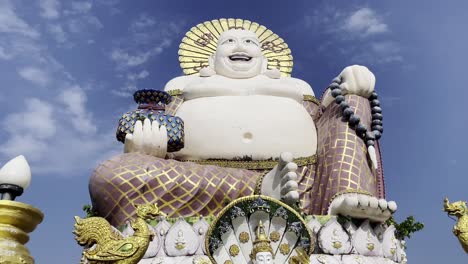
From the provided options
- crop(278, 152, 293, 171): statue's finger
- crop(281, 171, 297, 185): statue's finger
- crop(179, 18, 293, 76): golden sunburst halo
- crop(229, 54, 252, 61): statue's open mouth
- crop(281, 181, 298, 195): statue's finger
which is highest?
crop(179, 18, 293, 76): golden sunburst halo

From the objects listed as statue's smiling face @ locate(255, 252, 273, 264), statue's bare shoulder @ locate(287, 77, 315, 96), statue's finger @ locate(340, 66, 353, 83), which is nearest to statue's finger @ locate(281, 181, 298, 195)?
statue's smiling face @ locate(255, 252, 273, 264)

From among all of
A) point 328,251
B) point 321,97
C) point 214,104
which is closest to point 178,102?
point 214,104

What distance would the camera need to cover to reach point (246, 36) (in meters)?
8.48

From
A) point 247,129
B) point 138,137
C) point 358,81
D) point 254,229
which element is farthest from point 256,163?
point 254,229

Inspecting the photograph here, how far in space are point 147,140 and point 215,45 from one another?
3.31 metres

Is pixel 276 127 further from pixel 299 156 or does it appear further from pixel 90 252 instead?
pixel 90 252

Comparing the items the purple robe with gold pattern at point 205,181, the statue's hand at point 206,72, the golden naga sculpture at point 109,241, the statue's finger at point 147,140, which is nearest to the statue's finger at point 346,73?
the purple robe with gold pattern at point 205,181

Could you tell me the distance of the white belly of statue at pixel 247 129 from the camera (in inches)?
279

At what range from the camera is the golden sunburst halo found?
925 centimetres

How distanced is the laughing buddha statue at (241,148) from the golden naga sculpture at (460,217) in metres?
1.83

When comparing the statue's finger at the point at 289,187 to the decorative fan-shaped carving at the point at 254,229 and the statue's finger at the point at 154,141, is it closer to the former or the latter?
the decorative fan-shaped carving at the point at 254,229

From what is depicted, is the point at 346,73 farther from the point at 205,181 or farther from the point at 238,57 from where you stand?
the point at 205,181

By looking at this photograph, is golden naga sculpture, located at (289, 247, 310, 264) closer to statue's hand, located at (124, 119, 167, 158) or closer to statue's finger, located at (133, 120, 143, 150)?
statue's hand, located at (124, 119, 167, 158)

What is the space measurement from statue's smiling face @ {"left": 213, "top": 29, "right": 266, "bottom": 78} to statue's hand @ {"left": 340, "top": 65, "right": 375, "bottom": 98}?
5.63ft
